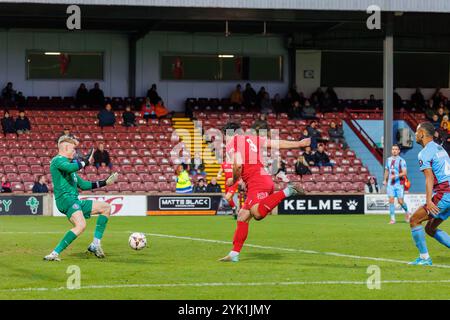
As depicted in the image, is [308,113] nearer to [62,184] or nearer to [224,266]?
[62,184]

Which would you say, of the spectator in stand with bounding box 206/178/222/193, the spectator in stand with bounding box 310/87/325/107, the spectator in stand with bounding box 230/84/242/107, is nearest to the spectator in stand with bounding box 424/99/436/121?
the spectator in stand with bounding box 310/87/325/107

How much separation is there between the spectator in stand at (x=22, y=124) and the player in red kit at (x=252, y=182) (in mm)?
24326

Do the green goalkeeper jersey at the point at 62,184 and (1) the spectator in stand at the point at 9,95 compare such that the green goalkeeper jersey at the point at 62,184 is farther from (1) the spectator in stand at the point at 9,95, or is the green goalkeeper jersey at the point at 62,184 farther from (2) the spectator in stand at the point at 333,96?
(2) the spectator in stand at the point at 333,96

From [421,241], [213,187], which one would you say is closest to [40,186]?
[213,187]

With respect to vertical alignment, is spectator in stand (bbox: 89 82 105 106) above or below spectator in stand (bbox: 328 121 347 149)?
above

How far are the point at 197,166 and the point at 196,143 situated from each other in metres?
2.26

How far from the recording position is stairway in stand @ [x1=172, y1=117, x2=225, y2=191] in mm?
40094

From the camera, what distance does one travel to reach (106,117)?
4100 centimetres

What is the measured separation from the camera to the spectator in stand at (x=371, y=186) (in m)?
39.0

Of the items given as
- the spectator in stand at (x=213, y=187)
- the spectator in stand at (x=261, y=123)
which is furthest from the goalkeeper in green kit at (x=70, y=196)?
the spectator in stand at (x=261, y=123)

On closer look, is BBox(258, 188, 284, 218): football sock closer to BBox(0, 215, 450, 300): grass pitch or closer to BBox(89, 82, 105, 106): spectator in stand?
BBox(0, 215, 450, 300): grass pitch

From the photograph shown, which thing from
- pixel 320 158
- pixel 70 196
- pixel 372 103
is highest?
pixel 372 103

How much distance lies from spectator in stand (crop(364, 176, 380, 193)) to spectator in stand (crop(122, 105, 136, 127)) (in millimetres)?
9707
